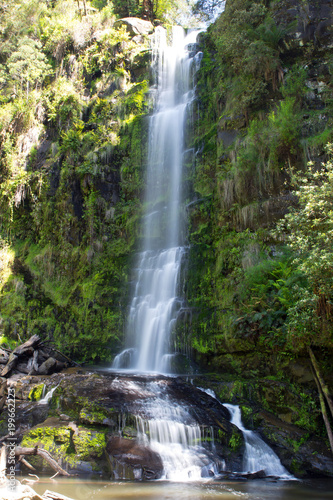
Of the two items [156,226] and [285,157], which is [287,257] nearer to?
[285,157]

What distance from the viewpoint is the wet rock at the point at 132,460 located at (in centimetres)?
659

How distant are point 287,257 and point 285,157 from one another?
3838 millimetres

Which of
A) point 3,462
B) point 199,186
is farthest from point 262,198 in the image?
point 3,462

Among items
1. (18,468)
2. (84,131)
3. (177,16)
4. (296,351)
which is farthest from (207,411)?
(177,16)

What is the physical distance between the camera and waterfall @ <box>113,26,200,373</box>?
12992 mm

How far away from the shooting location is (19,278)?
17.3 metres

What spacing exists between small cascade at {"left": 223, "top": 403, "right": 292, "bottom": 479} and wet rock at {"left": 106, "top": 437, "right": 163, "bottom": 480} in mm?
1833

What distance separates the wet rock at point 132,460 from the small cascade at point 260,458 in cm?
183

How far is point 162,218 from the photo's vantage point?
53.3 ft

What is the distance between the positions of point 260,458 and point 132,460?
263 cm

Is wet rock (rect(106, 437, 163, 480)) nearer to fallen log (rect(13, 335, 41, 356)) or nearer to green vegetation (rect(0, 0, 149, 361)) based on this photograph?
fallen log (rect(13, 335, 41, 356))

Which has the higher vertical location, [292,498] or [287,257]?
[287,257]

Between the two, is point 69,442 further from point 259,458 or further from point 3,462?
point 259,458

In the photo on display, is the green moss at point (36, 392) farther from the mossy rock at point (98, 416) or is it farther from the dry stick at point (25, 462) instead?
the dry stick at point (25, 462)
